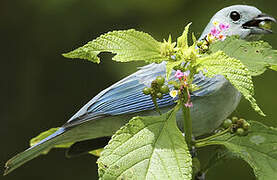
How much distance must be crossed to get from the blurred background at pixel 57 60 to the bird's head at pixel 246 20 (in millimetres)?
1485

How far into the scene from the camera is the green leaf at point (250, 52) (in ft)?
5.37

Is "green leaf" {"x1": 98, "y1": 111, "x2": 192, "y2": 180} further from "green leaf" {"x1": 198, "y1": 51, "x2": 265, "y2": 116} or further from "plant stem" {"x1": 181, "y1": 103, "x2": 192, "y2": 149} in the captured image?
"green leaf" {"x1": 198, "y1": 51, "x2": 265, "y2": 116}

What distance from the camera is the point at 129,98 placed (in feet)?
8.62

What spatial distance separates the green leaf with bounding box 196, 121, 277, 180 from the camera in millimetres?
1625

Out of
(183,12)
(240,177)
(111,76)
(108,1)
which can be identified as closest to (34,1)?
(108,1)

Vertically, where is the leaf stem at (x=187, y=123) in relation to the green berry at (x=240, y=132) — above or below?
above

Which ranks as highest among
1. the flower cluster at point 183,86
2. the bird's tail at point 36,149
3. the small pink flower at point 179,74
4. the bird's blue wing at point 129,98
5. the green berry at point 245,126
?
the small pink flower at point 179,74

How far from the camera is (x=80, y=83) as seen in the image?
16.2ft

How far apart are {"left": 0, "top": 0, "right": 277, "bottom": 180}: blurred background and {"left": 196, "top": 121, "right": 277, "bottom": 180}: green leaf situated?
242 cm

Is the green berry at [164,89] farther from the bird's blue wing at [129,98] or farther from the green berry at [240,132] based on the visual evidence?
the bird's blue wing at [129,98]

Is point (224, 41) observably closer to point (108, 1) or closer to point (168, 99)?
point (168, 99)

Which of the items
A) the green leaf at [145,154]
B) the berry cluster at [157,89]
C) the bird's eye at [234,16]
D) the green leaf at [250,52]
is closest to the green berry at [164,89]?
the berry cluster at [157,89]

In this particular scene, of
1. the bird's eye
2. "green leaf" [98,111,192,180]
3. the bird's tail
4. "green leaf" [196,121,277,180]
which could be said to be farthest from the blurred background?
"green leaf" [98,111,192,180]

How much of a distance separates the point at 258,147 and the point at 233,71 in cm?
37
